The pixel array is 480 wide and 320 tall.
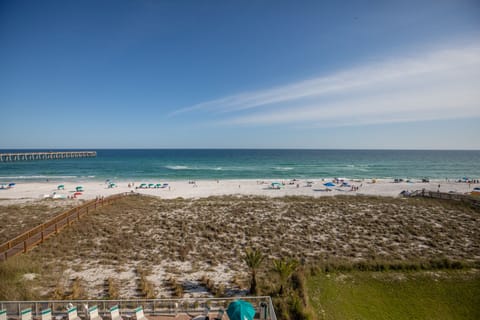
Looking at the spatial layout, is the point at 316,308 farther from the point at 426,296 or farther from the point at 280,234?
the point at 280,234

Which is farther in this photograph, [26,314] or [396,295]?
[396,295]

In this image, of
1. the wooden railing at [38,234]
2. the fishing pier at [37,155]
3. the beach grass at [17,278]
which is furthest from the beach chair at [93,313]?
the fishing pier at [37,155]

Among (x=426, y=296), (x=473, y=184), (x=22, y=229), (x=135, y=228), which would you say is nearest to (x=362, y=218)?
(x=426, y=296)

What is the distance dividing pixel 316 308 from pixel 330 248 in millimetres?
5901

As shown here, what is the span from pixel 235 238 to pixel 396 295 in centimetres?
935

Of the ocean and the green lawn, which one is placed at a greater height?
the ocean

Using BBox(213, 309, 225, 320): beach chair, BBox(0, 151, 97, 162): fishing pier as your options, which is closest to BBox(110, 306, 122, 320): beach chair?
BBox(213, 309, 225, 320): beach chair

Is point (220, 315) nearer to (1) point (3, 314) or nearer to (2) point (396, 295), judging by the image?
(1) point (3, 314)

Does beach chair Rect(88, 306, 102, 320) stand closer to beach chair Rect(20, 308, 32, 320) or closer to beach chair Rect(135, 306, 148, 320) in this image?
beach chair Rect(135, 306, 148, 320)

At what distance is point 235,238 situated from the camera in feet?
51.5

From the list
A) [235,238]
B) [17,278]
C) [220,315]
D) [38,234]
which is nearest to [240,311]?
[220,315]

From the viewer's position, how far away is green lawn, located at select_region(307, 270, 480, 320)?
856cm

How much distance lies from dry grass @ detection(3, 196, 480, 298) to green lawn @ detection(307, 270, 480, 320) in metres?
1.70

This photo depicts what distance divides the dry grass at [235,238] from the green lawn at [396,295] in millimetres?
1696
